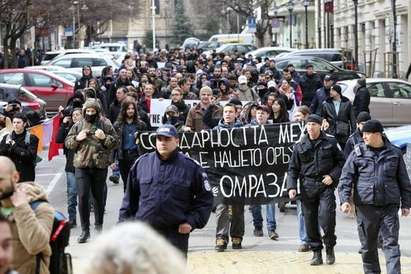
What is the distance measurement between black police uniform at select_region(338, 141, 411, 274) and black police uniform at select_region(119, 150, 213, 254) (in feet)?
6.13

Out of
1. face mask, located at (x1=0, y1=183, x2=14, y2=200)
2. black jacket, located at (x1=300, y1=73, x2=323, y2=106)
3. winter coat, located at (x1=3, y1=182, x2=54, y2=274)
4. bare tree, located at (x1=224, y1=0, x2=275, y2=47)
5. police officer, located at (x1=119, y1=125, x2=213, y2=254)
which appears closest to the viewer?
face mask, located at (x1=0, y1=183, x2=14, y2=200)

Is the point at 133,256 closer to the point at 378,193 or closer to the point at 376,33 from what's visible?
the point at 378,193

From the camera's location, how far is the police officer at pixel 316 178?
35.7 ft

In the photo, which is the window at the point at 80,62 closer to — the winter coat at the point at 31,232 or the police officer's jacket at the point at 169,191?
the police officer's jacket at the point at 169,191

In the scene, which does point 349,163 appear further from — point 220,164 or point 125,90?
point 125,90

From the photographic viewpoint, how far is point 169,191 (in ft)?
26.9

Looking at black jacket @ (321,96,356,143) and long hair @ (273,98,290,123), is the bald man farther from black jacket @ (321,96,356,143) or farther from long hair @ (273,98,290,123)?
black jacket @ (321,96,356,143)

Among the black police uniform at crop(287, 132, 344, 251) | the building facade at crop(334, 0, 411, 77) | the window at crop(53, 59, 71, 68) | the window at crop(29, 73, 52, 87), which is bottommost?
the black police uniform at crop(287, 132, 344, 251)

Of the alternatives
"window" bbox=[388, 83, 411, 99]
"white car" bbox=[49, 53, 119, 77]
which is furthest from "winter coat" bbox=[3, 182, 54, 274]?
"white car" bbox=[49, 53, 119, 77]

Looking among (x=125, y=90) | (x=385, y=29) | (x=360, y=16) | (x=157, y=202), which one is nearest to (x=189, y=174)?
(x=157, y=202)

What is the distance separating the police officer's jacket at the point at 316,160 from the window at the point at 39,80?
21.5 meters

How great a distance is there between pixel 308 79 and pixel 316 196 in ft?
49.5

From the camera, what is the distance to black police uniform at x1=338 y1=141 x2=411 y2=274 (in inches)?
377

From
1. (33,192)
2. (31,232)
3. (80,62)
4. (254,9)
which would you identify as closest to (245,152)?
(33,192)
